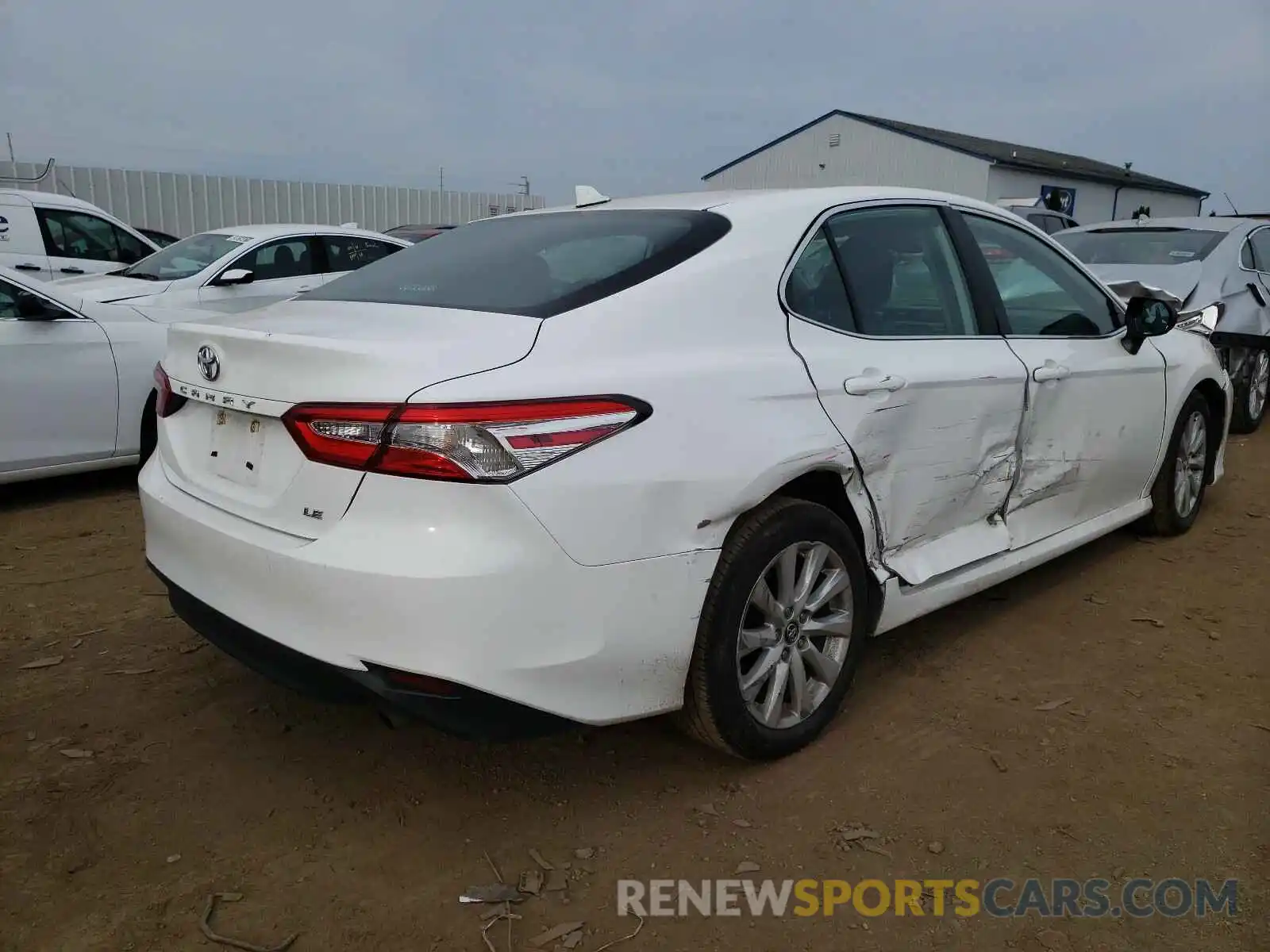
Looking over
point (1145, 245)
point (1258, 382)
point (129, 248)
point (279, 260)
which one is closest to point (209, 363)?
point (279, 260)

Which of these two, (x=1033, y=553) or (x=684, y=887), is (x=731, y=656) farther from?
(x=1033, y=553)

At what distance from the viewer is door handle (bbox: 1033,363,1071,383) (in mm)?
3455

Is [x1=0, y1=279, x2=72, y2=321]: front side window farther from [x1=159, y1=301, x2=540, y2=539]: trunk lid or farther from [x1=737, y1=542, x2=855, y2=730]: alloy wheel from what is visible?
[x1=737, y1=542, x2=855, y2=730]: alloy wheel

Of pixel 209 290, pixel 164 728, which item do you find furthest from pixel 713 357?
pixel 209 290

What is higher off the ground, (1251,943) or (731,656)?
(731,656)

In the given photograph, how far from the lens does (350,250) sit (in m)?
8.80

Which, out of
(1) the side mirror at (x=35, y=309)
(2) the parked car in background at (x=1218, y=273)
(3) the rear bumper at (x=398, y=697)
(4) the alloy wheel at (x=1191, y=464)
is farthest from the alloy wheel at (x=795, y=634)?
(2) the parked car in background at (x=1218, y=273)

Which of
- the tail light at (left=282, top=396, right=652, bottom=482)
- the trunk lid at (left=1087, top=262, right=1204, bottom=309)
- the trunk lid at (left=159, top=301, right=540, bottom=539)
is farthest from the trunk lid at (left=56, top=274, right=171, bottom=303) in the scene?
the trunk lid at (left=1087, top=262, right=1204, bottom=309)

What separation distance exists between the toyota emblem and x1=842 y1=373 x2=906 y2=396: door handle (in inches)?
64.9

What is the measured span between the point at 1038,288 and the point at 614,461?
2393 millimetres

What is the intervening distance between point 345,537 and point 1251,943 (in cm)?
213

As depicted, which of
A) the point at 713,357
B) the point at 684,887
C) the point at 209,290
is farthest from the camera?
the point at 209,290

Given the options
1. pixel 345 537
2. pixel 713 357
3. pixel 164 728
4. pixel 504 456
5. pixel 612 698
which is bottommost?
pixel 164 728

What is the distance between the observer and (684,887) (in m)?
2.29
